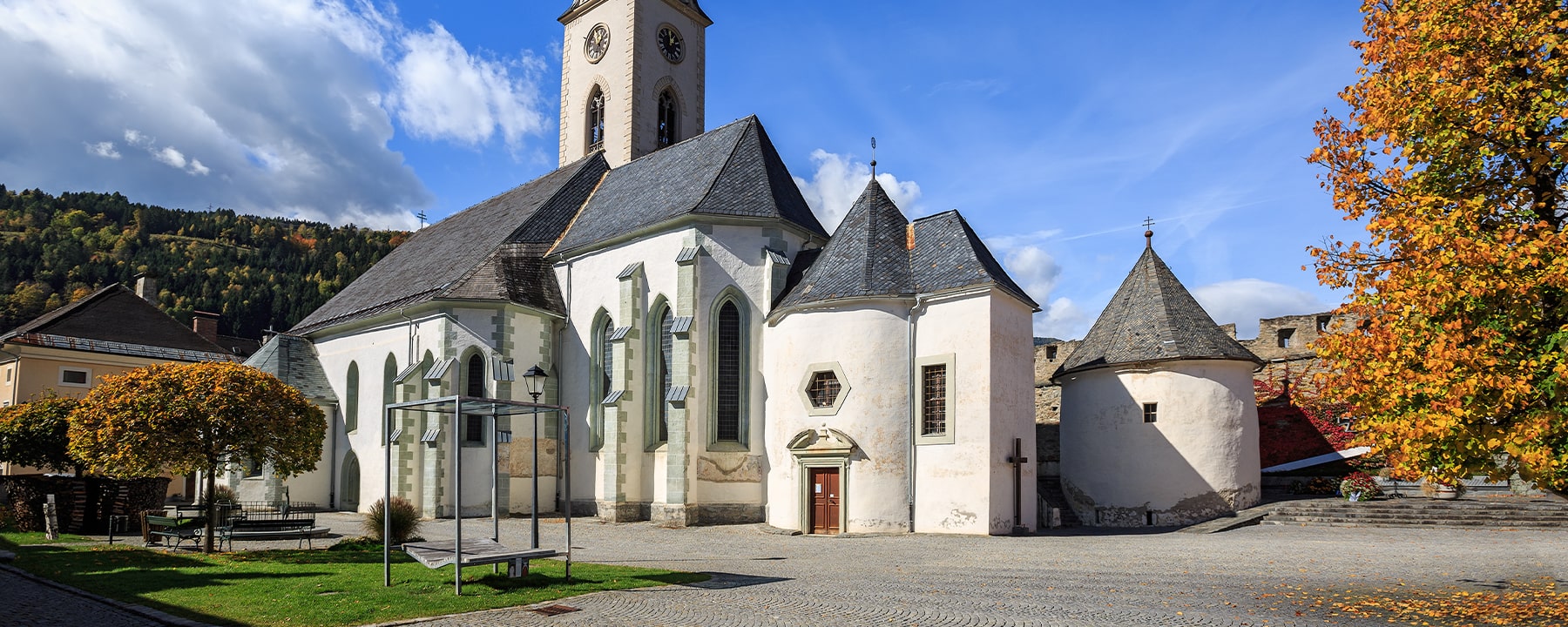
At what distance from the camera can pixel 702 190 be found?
28.7 m

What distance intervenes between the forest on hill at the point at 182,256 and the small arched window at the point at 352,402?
1804 inches

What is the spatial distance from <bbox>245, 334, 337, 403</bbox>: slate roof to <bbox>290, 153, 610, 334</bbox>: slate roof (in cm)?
82

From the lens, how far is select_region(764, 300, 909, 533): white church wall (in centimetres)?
2395

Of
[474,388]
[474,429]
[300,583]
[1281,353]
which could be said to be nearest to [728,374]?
[474,388]

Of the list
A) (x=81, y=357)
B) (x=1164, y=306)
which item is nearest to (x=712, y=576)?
(x=1164, y=306)

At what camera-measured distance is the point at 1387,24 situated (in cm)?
1158

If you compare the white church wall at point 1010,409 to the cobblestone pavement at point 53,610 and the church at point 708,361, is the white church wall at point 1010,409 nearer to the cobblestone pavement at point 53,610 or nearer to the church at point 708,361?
the church at point 708,361

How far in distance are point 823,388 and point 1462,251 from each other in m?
16.6

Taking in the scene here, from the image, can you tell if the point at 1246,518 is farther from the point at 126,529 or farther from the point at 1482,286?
the point at 126,529

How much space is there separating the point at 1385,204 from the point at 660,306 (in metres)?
19.9

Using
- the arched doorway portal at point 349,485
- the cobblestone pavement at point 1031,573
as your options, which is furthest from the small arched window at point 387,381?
the cobblestone pavement at point 1031,573

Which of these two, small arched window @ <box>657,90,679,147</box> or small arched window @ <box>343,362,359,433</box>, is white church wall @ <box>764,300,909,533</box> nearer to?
small arched window @ <box>657,90,679,147</box>

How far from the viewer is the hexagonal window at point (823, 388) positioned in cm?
2502

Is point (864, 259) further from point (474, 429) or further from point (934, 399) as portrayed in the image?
point (474, 429)
